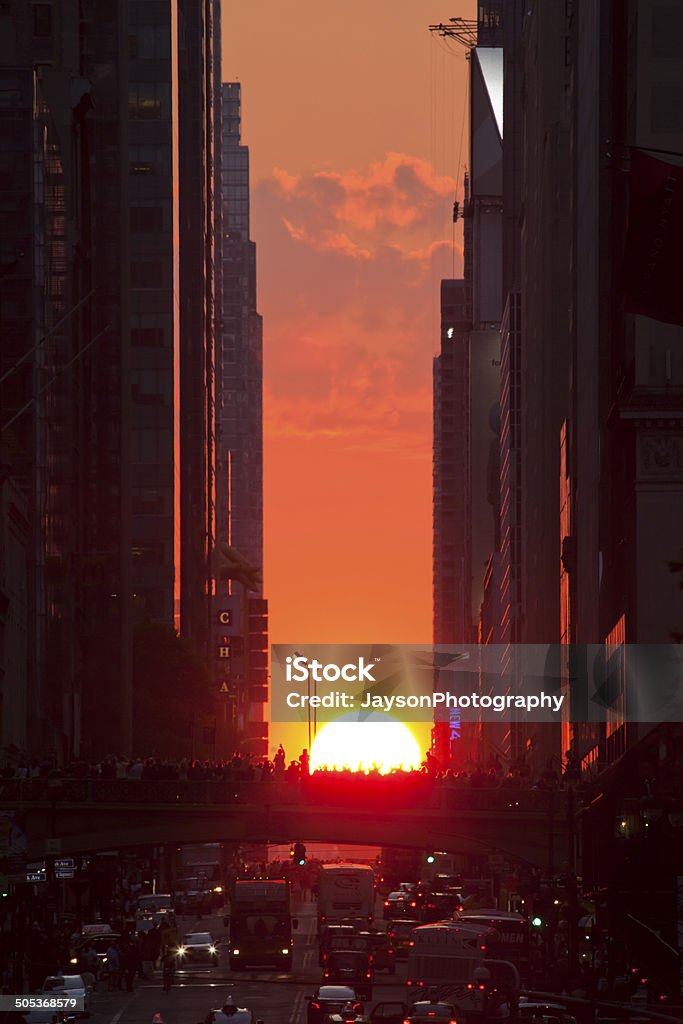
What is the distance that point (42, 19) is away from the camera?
146 metres

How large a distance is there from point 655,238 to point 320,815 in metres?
77.2

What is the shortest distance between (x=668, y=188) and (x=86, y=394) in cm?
13336

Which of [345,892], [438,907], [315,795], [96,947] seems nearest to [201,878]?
[438,907]

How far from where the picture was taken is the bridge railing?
336ft

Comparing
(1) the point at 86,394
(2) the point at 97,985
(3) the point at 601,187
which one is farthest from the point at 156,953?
(1) the point at 86,394

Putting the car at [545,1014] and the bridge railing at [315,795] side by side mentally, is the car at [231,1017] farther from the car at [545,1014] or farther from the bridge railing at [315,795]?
the bridge railing at [315,795]

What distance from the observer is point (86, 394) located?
16438cm

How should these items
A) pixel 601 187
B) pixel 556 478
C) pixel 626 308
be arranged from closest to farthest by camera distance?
pixel 626 308, pixel 601 187, pixel 556 478

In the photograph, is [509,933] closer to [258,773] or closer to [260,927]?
[260,927]

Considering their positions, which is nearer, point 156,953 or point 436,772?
point 156,953

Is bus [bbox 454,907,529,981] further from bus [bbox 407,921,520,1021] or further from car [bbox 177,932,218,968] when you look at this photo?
car [bbox 177,932,218,968]

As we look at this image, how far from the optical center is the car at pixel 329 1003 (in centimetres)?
5853

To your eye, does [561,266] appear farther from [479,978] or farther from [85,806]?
[479,978]

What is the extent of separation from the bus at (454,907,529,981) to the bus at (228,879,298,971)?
40.6 ft
